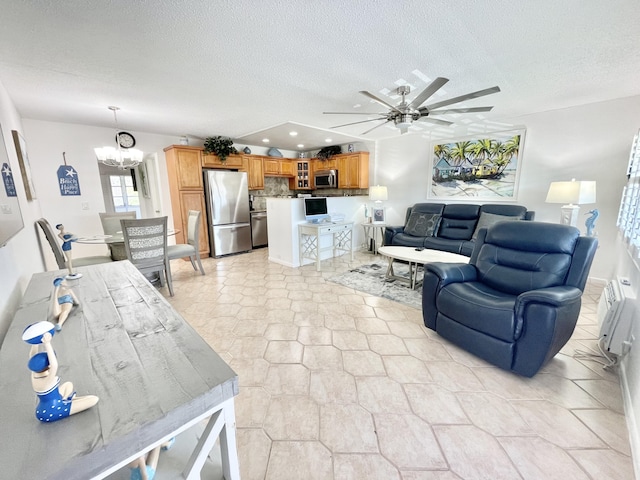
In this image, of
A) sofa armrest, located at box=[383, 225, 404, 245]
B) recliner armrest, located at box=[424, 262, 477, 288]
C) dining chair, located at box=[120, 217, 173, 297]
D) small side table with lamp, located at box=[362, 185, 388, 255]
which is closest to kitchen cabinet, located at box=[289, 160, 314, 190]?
small side table with lamp, located at box=[362, 185, 388, 255]

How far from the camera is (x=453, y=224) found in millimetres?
4270

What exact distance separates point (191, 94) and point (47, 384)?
119 inches

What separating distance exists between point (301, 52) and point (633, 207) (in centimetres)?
334

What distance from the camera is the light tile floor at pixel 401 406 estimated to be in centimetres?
123

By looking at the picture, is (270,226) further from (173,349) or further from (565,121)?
(565,121)

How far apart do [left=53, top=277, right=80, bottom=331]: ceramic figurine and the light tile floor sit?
1.00m

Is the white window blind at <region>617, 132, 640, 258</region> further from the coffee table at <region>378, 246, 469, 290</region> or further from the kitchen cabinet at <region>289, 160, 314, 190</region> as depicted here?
the kitchen cabinet at <region>289, 160, 314, 190</region>

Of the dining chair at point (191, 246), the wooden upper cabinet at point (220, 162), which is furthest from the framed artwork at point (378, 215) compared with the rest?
the dining chair at point (191, 246)

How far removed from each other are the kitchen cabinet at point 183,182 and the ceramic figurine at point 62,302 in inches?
148

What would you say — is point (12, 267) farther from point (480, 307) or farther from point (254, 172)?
point (254, 172)

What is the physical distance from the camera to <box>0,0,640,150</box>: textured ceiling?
1550 millimetres

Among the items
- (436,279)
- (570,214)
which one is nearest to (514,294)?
(436,279)

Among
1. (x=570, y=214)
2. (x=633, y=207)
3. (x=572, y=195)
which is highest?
(x=572, y=195)

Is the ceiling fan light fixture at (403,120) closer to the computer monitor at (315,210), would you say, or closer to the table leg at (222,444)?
the computer monitor at (315,210)
